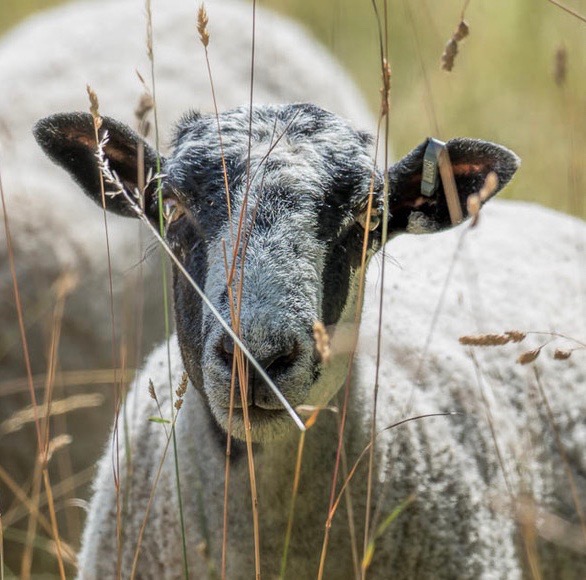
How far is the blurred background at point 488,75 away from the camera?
23.0 ft

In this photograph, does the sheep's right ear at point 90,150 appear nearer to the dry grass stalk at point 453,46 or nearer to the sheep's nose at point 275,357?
the sheep's nose at point 275,357

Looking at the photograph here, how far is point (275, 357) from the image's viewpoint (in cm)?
261

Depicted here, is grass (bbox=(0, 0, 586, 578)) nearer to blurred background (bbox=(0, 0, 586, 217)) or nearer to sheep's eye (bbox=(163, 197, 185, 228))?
blurred background (bbox=(0, 0, 586, 217))

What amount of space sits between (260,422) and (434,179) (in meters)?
0.97

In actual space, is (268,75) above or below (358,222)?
above

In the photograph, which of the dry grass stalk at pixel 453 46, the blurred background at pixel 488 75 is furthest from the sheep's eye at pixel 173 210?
the blurred background at pixel 488 75

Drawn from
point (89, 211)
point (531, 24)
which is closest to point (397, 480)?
point (89, 211)

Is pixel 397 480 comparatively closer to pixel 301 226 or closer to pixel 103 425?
pixel 301 226

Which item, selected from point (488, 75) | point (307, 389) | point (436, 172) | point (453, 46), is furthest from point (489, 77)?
point (307, 389)

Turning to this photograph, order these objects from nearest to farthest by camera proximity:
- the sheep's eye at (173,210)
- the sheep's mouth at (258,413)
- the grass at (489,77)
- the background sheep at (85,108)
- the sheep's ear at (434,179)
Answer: the sheep's mouth at (258,413), the sheep's eye at (173,210), the sheep's ear at (434,179), the background sheep at (85,108), the grass at (489,77)

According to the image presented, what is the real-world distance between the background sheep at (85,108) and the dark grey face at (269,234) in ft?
3.34

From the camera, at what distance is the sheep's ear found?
3.17 meters

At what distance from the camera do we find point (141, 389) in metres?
3.67

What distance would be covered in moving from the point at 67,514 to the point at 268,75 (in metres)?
3.41
